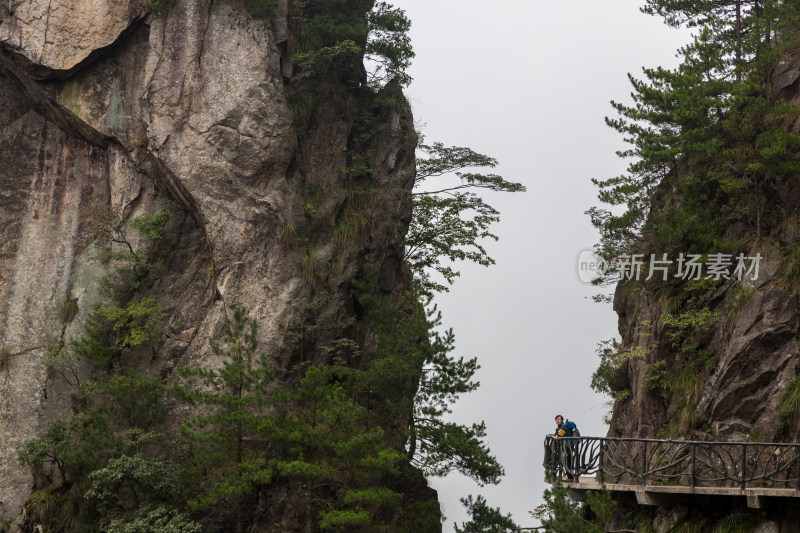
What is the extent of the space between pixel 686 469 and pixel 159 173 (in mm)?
16391

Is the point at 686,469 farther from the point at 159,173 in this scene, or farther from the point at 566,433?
the point at 159,173

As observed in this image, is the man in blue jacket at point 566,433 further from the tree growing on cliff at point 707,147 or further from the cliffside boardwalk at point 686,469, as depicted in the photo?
the tree growing on cliff at point 707,147

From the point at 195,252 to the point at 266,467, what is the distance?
733cm

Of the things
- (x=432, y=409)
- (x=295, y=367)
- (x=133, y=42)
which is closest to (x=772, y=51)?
(x=432, y=409)

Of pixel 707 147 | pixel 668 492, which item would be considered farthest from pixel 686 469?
pixel 707 147

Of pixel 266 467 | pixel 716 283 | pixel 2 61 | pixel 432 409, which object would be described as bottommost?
pixel 266 467

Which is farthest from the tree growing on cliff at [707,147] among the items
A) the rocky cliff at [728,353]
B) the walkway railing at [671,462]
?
the walkway railing at [671,462]

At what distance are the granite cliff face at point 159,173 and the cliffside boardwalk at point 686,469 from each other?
912 centimetres

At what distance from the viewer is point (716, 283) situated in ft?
63.8

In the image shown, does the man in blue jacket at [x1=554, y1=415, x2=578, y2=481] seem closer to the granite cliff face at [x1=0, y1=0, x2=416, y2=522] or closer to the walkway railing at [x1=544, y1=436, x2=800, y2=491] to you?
the walkway railing at [x1=544, y1=436, x2=800, y2=491]

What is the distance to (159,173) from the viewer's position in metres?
24.3

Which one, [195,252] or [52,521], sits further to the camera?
[195,252]

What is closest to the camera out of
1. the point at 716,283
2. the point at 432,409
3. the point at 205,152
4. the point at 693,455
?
the point at 693,455

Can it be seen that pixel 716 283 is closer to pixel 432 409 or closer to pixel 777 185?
pixel 777 185
